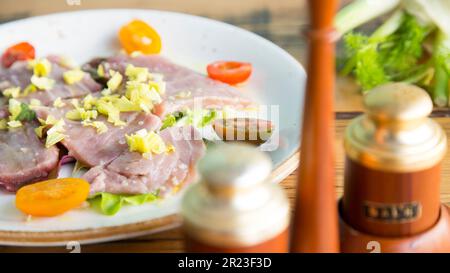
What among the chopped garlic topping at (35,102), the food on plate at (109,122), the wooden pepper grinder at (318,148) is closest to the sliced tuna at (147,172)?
the food on plate at (109,122)

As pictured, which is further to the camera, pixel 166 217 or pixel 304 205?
pixel 166 217

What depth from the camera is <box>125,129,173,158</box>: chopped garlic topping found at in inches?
56.2

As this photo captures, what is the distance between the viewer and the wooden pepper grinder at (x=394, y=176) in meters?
0.98

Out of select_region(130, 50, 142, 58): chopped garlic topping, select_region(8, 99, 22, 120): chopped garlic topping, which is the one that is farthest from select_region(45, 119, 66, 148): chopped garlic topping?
select_region(130, 50, 142, 58): chopped garlic topping

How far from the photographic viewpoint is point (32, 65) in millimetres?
1833

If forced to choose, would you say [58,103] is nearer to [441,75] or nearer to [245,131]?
[245,131]

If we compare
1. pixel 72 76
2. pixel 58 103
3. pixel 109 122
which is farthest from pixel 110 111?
pixel 72 76

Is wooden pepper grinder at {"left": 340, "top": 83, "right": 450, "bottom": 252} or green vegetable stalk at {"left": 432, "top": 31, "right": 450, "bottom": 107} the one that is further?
green vegetable stalk at {"left": 432, "top": 31, "right": 450, "bottom": 107}

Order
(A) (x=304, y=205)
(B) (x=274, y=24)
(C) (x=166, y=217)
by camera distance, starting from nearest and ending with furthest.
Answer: (A) (x=304, y=205), (C) (x=166, y=217), (B) (x=274, y=24)

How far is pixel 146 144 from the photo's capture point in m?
1.43

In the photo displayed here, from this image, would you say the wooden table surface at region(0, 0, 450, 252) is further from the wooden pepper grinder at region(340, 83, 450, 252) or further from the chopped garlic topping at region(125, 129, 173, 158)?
the wooden pepper grinder at region(340, 83, 450, 252)

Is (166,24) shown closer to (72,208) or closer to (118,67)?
(118,67)
